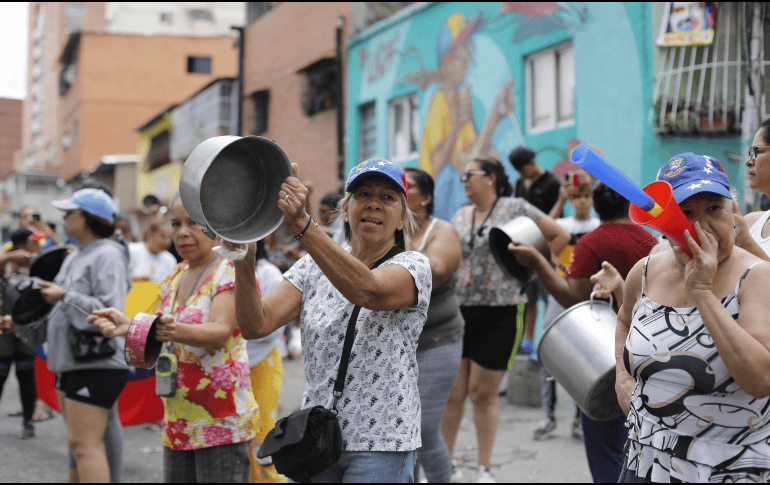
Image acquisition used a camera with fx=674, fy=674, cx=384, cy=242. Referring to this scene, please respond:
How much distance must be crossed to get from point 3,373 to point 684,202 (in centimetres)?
641

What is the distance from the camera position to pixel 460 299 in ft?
15.4

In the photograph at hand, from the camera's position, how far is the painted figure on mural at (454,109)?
11008mm

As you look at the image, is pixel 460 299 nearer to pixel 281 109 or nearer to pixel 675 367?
pixel 675 367

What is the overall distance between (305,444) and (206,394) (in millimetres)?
1071

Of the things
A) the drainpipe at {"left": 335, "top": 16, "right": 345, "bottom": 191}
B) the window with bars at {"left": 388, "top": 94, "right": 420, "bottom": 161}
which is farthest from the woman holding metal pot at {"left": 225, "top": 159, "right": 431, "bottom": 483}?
the drainpipe at {"left": 335, "top": 16, "right": 345, "bottom": 191}

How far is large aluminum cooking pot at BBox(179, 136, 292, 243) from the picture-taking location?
1749 millimetres

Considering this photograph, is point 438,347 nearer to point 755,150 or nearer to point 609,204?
point 609,204

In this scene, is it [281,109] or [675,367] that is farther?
[281,109]

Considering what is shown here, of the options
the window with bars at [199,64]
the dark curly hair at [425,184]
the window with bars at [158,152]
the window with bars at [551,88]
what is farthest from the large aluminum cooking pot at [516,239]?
the window with bars at [199,64]

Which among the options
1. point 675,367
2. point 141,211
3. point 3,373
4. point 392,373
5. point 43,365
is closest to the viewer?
point 675,367

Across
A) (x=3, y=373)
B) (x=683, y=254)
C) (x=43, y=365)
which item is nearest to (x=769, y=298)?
(x=683, y=254)

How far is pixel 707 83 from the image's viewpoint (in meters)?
7.71

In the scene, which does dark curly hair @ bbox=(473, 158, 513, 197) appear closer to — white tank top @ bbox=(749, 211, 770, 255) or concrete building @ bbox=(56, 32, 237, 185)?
white tank top @ bbox=(749, 211, 770, 255)

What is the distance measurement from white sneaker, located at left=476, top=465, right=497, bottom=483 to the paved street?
0.91 feet
